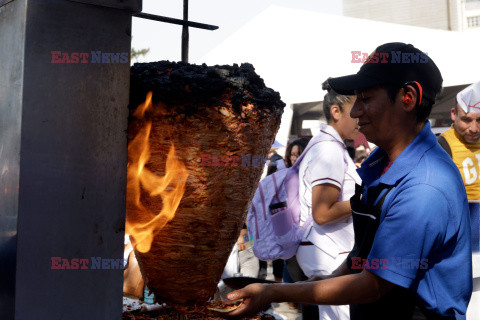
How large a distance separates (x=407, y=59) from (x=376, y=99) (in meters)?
0.18

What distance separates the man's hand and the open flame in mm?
378

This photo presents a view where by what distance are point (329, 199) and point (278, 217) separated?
46cm

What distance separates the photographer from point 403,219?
1520mm

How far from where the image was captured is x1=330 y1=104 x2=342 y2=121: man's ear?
320 cm

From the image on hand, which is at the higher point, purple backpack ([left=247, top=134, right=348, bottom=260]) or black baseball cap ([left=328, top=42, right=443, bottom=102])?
black baseball cap ([left=328, top=42, right=443, bottom=102])

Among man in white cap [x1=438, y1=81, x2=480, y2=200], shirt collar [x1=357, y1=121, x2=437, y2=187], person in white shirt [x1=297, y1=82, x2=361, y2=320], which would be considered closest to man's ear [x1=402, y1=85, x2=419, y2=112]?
shirt collar [x1=357, y1=121, x2=437, y2=187]

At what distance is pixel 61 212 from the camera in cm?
135

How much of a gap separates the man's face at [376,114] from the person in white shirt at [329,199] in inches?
44.4

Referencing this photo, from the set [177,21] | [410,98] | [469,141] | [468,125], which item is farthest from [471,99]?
[177,21]

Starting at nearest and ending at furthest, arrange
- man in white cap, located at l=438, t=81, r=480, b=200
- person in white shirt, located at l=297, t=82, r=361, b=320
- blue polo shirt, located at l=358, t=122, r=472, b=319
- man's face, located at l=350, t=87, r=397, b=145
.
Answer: blue polo shirt, located at l=358, t=122, r=472, b=319 → man's face, located at l=350, t=87, r=397, b=145 → person in white shirt, located at l=297, t=82, r=361, b=320 → man in white cap, located at l=438, t=81, r=480, b=200

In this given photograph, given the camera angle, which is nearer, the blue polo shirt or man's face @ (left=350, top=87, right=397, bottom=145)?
the blue polo shirt

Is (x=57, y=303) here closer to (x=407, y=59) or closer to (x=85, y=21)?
(x=85, y=21)

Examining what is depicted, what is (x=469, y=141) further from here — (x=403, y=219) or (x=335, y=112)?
(x=403, y=219)

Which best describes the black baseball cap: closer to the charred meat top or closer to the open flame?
the charred meat top
